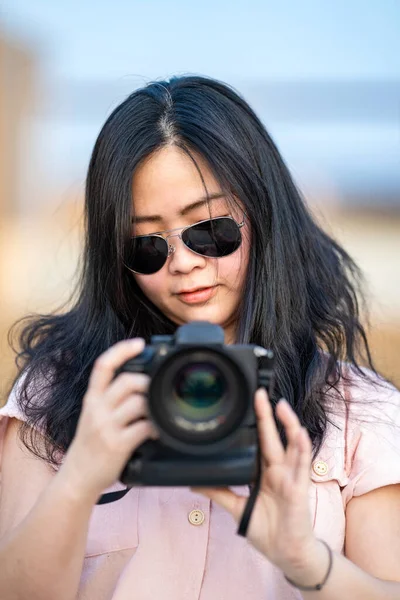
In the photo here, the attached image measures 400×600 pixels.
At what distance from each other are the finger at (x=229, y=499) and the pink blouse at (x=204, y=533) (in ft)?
1.21

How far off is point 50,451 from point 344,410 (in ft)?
2.13

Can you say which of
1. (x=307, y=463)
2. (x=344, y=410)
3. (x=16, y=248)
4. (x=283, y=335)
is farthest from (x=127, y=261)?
(x=16, y=248)

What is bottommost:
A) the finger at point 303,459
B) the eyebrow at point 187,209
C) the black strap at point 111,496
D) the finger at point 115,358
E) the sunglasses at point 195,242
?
the black strap at point 111,496

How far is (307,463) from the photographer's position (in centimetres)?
154

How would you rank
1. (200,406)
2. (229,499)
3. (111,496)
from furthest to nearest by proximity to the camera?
1. (111,496)
2. (229,499)
3. (200,406)

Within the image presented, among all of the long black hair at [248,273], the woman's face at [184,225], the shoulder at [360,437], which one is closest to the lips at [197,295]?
the woman's face at [184,225]

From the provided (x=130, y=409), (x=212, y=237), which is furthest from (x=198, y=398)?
(x=212, y=237)

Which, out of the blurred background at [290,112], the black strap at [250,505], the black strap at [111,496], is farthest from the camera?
the blurred background at [290,112]

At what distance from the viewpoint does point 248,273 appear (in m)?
2.14

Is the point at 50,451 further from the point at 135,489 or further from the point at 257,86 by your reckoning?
the point at 257,86

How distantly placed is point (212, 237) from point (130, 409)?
23.4 inches

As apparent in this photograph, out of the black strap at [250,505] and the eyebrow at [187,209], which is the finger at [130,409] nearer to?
the black strap at [250,505]

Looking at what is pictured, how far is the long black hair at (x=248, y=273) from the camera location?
82.4 inches

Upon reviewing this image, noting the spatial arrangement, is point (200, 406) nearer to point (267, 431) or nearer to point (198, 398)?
point (198, 398)
